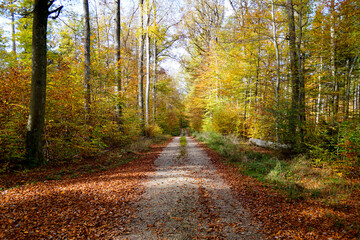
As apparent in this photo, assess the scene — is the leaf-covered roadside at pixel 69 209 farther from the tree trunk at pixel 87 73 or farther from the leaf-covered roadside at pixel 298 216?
the tree trunk at pixel 87 73

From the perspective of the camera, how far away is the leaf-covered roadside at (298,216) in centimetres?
309

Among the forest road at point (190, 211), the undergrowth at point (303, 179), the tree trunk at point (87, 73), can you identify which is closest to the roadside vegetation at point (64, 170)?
the tree trunk at point (87, 73)

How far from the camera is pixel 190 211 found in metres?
3.93

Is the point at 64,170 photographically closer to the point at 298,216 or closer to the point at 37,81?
the point at 37,81

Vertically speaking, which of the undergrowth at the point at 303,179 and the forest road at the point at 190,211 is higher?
the undergrowth at the point at 303,179

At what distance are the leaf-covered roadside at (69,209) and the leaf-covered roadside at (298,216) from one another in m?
2.70

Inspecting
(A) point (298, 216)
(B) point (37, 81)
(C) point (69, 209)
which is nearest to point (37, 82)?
(B) point (37, 81)

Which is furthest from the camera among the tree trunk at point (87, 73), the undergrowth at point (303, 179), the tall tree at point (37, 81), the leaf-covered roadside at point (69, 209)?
the tree trunk at point (87, 73)

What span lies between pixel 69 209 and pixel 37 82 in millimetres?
4402

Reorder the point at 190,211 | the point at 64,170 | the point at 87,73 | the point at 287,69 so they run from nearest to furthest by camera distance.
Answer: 1. the point at 190,211
2. the point at 64,170
3. the point at 87,73
4. the point at 287,69

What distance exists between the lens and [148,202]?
14.3 ft

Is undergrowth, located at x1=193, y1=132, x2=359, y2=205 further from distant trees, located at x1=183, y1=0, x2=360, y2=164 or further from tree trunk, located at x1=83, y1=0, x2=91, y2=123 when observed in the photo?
tree trunk, located at x1=83, y1=0, x2=91, y2=123

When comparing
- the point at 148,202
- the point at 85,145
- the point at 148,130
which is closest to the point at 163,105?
the point at 148,130

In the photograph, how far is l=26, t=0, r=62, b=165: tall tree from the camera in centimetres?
585
